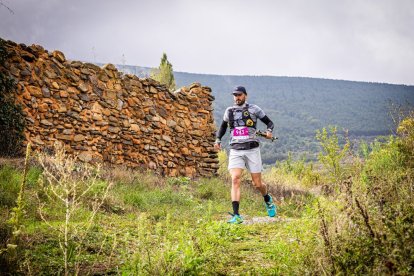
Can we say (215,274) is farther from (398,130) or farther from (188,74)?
(188,74)

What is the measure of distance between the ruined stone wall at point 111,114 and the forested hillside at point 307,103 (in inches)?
1890

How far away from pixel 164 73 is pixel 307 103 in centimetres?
9616

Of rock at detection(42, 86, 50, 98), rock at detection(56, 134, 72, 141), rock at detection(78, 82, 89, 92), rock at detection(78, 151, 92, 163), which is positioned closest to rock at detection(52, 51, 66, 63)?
rock at detection(78, 82, 89, 92)

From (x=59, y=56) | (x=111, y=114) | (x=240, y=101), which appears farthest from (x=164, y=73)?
(x=240, y=101)

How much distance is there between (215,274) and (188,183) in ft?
23.3

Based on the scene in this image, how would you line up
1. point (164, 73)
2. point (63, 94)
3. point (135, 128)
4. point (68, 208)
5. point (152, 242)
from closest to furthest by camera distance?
point (68, 208) → point (152, 242) → point (63, 94) → point (135, 128) → point (164, 73)

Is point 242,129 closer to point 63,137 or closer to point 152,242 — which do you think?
point 152,242

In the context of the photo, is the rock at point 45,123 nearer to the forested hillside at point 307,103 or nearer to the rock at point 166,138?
the rock at point 166,138

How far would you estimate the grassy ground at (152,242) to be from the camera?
256 centimetres

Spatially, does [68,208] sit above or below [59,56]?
below

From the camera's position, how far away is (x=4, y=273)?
2363mm

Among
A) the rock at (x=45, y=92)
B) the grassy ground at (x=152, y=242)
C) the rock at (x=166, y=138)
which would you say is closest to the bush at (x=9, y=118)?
the rock at (x=45, y=92)

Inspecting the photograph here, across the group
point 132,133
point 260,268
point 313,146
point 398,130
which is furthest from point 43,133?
point 313,146

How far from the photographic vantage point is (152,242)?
3.39m
